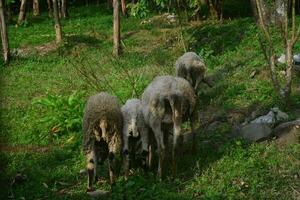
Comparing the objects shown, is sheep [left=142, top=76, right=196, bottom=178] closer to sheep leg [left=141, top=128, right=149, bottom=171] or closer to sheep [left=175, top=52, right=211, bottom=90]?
sheep leg [left=141, top=128, right=149, bottom=171]

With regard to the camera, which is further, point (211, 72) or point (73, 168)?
point (211, 72)

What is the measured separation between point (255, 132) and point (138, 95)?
402 cm

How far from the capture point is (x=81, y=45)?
2081 cm

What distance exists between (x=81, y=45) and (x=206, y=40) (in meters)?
4.78

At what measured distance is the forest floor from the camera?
333 inches

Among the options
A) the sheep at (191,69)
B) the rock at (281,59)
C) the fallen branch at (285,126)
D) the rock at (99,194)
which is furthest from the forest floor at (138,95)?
the sheep at (191,69)

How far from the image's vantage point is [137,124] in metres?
9.10

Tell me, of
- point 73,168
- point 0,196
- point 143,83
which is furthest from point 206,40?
point 0,196

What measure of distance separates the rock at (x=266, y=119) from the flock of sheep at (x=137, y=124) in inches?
59.0

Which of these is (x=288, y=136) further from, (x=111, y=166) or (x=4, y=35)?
(x=4, y=35)

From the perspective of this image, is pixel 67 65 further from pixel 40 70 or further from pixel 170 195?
pixel 170 195

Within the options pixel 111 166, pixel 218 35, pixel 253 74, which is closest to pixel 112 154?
pixel 111 166

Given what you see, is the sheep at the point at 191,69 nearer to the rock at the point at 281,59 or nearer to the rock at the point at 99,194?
the rock at the point at 281,59

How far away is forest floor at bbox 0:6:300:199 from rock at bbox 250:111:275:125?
454mm
